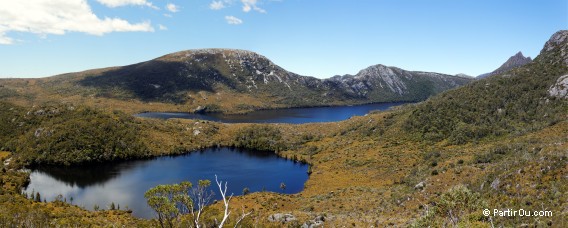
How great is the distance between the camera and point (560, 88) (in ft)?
319

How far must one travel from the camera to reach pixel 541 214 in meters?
35.5

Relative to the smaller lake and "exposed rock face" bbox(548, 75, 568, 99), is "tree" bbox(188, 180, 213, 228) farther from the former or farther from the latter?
"exposed rock face" bbox(548, 75, 568, 99)

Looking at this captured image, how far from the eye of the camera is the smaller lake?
83.1 metres

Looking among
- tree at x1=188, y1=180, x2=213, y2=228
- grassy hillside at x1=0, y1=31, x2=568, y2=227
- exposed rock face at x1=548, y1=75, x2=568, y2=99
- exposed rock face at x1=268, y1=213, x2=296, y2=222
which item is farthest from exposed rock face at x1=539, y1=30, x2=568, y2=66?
tree at x1=188, y1=180, x2=213, y2=228

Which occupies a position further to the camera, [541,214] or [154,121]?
[154,121]

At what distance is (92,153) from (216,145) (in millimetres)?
49541

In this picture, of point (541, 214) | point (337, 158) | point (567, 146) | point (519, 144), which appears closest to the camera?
point (541, 214)

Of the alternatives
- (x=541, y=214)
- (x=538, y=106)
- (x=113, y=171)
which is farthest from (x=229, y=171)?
(x=538, y=106)

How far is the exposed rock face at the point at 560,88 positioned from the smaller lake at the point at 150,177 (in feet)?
252

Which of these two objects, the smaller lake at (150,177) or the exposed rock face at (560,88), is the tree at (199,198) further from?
the exposed rock face at (560,88)

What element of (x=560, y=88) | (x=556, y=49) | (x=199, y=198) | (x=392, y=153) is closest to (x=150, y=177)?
(x=392, y=153)

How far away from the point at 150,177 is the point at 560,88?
400ft

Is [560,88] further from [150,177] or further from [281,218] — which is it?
[150,177]

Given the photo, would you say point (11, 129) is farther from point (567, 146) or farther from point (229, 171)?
point (567, 146)
